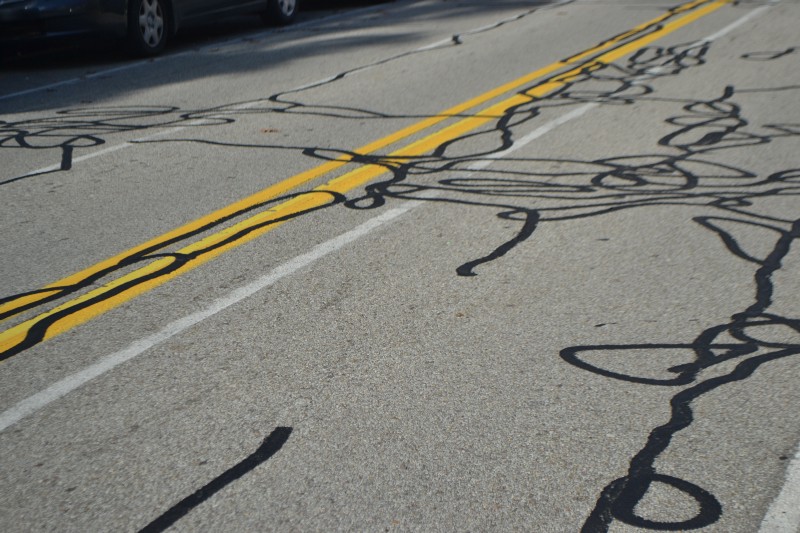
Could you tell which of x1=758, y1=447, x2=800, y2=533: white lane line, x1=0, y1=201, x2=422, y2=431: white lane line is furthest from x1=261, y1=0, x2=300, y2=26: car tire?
x1=758, y1=447, x2=800, y2=533: white lane line

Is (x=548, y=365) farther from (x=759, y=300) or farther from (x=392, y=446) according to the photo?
(x=759, y=300)

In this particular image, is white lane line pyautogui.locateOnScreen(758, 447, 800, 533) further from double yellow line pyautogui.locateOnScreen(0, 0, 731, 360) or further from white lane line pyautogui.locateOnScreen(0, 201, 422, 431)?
double yellow line pyautogui.locateOnScreen(0, 0, 731, 360)

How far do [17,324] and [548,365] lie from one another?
7.41 feet

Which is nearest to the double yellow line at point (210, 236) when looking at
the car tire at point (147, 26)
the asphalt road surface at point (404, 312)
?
the asphalt road surface at point (404, 312)

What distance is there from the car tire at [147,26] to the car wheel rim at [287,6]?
8.05 feet

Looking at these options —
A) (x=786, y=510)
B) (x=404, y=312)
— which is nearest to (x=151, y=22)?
(x=404, y=312)

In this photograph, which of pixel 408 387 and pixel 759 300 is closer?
pixel 408 387

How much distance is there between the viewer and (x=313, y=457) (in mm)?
3271

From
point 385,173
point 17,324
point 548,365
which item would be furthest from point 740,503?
point 385,173

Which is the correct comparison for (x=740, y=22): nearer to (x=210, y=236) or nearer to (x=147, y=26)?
(x=147, y=26)

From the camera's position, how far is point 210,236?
5.53 meters

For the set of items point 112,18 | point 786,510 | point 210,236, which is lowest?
point 210,236

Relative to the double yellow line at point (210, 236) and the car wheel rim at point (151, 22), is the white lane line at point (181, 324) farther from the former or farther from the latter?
the car wheel rim at point (151, 22)

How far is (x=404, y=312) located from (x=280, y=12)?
10893mm
